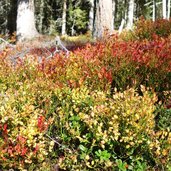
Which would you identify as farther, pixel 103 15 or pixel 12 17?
pixel 12 17

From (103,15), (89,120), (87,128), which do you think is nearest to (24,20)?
(103,15)

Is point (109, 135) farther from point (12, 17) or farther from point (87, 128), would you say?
point (12, 17)

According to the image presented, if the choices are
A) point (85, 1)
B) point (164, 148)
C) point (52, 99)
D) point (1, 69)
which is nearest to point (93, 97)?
point (52, 99)

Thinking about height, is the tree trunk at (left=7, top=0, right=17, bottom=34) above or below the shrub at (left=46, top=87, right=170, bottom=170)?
above

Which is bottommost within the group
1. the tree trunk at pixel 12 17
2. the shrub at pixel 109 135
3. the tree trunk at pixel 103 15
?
the shrub at pixel 109 135

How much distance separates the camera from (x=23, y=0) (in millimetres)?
14562

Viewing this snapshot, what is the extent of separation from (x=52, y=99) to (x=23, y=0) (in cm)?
1086

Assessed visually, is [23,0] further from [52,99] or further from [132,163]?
[132,163]

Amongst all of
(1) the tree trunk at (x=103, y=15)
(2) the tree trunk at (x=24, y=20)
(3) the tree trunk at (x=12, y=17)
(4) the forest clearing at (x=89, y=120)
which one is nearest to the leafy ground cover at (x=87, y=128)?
(4) the forest clearing at (x=89, y=120)

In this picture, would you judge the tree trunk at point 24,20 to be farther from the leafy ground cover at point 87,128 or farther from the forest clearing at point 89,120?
the leafy ground cover at point 87,128

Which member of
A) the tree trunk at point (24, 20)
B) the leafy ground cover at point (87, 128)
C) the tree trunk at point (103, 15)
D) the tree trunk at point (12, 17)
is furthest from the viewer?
the tree trunk at point (12, 17)

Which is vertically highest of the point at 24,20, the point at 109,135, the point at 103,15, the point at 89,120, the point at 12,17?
the point at 12,17

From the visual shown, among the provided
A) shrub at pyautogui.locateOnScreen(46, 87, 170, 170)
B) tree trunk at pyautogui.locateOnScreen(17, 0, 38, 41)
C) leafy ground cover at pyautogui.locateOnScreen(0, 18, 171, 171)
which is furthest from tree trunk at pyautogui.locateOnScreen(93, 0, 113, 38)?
shrub at pyautogui.locateOnScreen(46, 87, 170, 170)

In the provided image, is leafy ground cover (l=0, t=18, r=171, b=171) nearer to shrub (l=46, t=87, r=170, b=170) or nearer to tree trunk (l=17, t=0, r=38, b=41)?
shrub (l=46, t=87, r=170, b=170)
